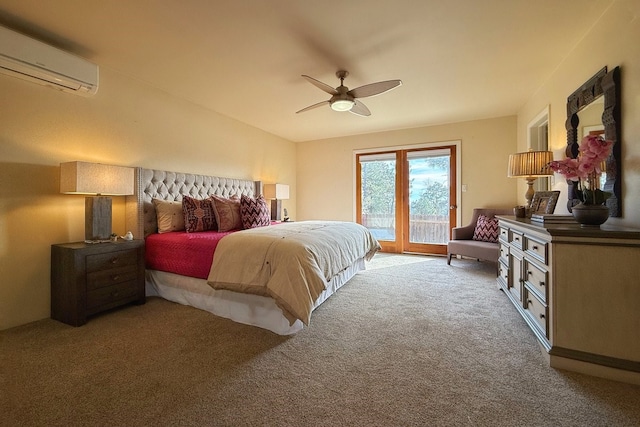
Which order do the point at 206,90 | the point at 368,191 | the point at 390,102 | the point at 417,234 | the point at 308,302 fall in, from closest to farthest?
the point at 308,302 < the point at 206,90 < the point at 390,102 < the point at 417,234 < the point at 368,191

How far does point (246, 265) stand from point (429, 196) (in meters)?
4.17

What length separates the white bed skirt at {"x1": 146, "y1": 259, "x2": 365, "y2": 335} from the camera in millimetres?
2301

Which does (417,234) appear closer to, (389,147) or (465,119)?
(389,147)

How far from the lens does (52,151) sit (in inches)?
103

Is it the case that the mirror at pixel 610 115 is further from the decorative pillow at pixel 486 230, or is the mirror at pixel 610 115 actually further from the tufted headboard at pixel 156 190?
the tufted headboard at pixel 156 190

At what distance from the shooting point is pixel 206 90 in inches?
140

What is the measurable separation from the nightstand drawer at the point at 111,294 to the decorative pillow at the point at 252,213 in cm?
132

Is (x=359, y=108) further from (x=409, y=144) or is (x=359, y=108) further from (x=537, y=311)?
(x=537, y=311)

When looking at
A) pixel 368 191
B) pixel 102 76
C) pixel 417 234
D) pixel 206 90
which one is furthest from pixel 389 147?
pixel 102 76

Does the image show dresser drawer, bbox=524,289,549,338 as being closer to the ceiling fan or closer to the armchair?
the armchair

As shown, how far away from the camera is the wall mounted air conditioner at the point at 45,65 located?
2.15 meters

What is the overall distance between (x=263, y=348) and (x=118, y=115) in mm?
3008

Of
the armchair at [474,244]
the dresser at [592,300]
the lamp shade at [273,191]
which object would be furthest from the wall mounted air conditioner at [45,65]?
the armchair at [474,244]

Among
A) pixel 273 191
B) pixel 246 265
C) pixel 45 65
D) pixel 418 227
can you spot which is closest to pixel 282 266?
pixel 246 265
